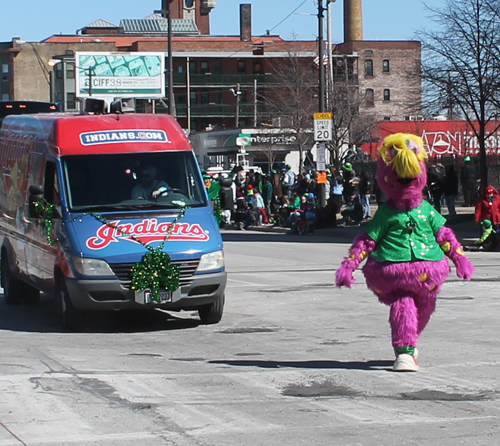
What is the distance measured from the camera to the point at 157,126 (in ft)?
40.0

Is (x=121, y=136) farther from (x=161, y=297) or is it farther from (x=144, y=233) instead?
(x=161, y=297)

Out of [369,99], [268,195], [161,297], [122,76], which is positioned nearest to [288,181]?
[268,195]

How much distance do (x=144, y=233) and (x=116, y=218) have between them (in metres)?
0.42

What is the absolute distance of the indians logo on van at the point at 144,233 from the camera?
10828 mm

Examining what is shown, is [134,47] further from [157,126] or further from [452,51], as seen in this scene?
[157,126]

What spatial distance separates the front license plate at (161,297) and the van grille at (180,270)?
14 cm

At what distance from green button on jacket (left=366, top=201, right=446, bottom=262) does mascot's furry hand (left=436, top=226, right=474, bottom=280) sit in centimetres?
9

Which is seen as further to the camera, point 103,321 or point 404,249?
point 103,321

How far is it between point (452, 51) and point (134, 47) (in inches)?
2831

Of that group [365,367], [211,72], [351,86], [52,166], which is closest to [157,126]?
[52,166]

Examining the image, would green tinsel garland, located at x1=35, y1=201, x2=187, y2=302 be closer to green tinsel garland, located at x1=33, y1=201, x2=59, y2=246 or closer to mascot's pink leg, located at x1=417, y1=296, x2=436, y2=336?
green tinsel garland, located at x1=33, y1=201, x2=59, y2=246

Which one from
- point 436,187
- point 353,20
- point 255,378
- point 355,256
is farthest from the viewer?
point 353,20

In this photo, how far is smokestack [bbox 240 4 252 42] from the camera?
107 meters

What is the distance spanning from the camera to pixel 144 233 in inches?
431
